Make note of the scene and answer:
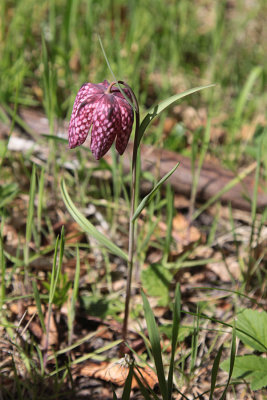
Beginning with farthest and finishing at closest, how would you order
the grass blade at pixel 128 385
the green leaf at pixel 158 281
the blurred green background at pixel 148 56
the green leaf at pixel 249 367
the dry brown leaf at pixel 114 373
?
the blurred green background at pixel 148 56 < the green leaf at pixel 158 281 < the dry brown leaf at pixel 114 373 < the green leaf at pixel 249 367 < the grass blade at pixel 128 385

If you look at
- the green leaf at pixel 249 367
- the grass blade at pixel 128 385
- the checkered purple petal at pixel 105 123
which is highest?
the checkered purple petal at pixel 105 123

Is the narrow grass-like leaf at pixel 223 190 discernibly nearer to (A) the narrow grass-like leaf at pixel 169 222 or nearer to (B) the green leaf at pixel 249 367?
(A) the narrow grass-like leaf at pixel 169 222

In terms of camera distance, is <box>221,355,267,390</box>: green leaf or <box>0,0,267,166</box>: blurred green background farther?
<box>0,0,267,166</box>: blurred green background

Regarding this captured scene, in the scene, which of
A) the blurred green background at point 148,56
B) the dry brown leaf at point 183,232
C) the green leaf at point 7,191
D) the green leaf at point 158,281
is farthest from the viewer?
the blurred green background at point 148,56

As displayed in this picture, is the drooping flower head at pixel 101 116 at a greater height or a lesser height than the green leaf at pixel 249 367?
greater

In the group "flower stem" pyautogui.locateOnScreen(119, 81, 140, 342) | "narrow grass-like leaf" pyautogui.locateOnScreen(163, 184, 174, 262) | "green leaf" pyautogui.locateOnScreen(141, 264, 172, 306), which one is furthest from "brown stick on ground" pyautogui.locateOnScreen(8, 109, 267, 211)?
"flower stem" pyautogui.locateOnScreen(119, 81, 140, 342)

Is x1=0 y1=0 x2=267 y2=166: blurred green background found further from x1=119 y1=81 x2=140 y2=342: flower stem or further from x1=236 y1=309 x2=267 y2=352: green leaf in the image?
x1=236 y1=309 x2=267 y2=352: green leaf

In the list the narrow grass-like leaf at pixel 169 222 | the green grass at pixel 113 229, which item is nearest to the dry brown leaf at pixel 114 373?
the green grass at pixel 113 229

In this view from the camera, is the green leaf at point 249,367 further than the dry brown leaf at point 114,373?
No
